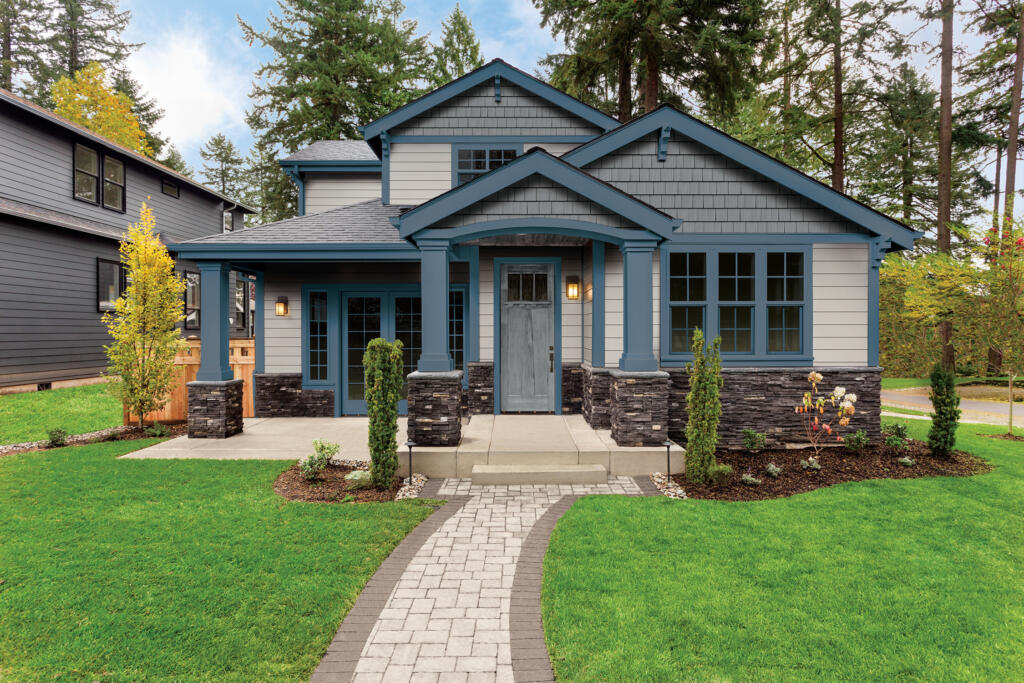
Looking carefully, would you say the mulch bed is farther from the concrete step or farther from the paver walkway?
the paver walkway

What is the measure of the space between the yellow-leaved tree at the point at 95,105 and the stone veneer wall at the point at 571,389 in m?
25.5

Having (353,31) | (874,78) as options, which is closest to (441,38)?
(353,31)

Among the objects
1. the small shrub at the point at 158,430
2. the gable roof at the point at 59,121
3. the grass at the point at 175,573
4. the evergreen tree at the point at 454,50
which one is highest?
the evergreen tree at the point at 454,50

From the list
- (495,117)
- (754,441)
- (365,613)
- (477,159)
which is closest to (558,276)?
(477,159)

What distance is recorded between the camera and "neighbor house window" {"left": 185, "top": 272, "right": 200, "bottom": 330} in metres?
18.6

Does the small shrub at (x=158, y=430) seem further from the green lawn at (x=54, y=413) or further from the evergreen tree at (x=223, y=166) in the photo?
the evergreen tree at (x=223, y=166)

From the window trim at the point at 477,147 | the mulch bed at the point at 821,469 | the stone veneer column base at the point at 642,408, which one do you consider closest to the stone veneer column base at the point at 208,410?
the window trim at the point at 477,147

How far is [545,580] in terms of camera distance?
364cm

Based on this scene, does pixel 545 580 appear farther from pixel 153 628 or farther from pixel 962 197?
pixel 962 197

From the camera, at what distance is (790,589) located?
11.5 ft

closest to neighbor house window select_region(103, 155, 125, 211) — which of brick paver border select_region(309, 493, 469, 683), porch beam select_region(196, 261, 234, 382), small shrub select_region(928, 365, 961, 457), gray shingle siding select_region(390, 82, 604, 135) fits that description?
porch beam select_region(196, 261, 234, 382)

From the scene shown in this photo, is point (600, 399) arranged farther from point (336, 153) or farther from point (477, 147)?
point (336, 153)

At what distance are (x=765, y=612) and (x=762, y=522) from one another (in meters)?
1.73

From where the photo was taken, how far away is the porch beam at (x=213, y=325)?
8109 mm
